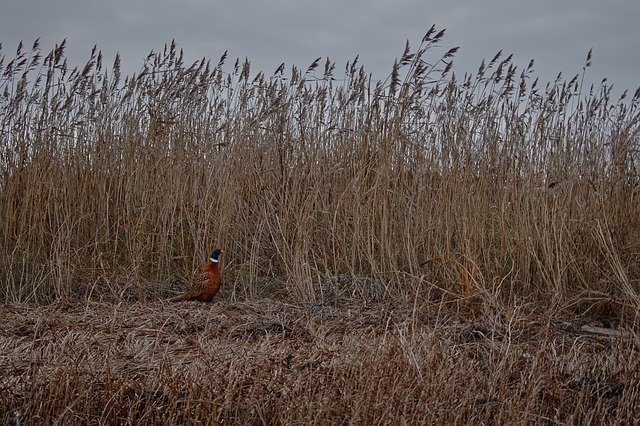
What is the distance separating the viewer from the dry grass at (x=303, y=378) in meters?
2.57

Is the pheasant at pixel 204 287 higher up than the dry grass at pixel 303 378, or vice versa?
the pheasant at pixel 204 287

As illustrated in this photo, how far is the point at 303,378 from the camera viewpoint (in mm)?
2773

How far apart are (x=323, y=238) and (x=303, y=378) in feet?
8.00

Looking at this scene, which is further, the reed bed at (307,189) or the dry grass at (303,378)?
the reed bed at (307,189)

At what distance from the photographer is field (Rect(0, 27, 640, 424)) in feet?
9.77

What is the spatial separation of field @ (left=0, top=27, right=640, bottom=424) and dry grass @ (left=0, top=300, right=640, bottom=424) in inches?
0.6

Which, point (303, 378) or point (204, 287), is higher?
point (204, 287)

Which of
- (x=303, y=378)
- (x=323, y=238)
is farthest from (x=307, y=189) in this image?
(x=303, y=378)

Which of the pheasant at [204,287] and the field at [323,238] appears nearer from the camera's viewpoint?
the field at [323,238]

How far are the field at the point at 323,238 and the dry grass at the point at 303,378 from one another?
0.02m

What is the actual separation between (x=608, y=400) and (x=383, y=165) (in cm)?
246

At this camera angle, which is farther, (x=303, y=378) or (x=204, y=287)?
(x=204, y=287)

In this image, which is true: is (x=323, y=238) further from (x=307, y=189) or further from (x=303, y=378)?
(x=303, y=378)

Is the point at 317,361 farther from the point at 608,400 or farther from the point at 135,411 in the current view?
the point at 608,400
